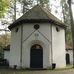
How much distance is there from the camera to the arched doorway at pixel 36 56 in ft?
93.1

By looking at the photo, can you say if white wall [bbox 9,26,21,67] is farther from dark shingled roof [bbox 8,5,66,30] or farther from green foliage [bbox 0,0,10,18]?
green foliage [bbox 0,0,10,18]

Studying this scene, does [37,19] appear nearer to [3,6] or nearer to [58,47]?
[58,47]

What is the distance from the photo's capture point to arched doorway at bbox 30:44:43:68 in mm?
28391

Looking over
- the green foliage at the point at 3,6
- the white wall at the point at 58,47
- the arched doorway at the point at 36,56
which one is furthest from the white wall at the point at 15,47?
the green foliage at the point at 3,6

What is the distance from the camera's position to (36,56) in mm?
28781

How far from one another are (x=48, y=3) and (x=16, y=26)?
19.5 metres

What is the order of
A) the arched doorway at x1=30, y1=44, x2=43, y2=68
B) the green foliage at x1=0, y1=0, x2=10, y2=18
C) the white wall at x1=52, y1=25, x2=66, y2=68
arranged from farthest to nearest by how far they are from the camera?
the white wall at x1=52, y1=25, x2=66, y2=68 → the arched doorway at x1=30, y1=44, x2=43, y2=68 → the green foliage at x1=0, y1=0, x2=10, y2=18

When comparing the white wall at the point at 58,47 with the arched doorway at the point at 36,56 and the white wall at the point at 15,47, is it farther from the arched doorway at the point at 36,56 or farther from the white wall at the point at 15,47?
the white wall at the point at 15,47

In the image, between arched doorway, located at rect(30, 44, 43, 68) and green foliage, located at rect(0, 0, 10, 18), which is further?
arched doorway, located at rect(30, 44, 43, 68)

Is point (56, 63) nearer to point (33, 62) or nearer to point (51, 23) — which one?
point (33, 62)

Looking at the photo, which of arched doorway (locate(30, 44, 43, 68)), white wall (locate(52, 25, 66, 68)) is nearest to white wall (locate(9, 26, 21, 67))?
arched doorway (locate(30, 44, 43, 68))

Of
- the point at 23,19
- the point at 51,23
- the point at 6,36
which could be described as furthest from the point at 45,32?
the point at 6,36

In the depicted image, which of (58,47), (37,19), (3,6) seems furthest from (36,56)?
(3,6)

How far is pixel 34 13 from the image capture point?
100 feet
